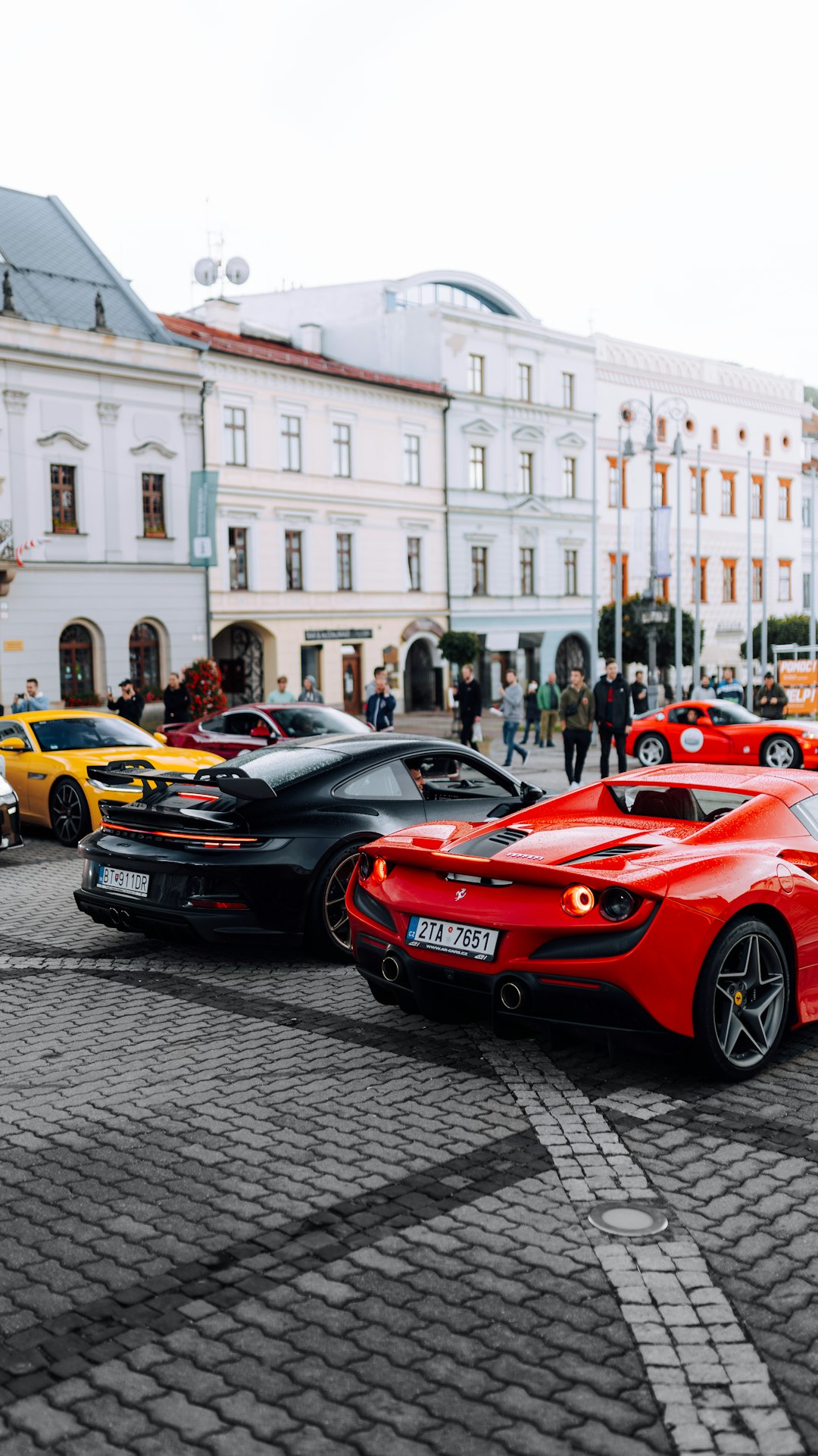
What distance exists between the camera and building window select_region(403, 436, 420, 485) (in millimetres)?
45188

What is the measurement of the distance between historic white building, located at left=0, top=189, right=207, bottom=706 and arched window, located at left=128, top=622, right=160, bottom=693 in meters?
0.04

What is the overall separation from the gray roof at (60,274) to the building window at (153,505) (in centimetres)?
377

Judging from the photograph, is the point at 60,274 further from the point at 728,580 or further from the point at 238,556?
the point at 728,580

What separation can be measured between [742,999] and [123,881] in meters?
3.78

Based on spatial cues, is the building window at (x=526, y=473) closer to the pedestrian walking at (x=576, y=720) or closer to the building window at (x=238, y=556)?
the building window at (x=238, y=556)

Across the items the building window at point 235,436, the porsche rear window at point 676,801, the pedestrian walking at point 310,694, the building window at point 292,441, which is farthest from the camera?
the building window at point 292,441

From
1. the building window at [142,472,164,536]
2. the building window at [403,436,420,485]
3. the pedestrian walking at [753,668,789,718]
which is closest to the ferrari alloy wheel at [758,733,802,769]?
the pedestrian walking at [753,668,789,718]

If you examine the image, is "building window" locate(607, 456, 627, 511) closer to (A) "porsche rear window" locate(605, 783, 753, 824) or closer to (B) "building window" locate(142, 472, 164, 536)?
(B) "building window" locate(142, 472, 164, 536)

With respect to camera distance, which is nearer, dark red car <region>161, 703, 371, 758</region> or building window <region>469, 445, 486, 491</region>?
dark red car <region>161, 703, 371, 758</region>

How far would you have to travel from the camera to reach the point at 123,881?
25.5 ft

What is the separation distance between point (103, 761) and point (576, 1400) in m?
10.7

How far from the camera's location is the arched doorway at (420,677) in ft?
151

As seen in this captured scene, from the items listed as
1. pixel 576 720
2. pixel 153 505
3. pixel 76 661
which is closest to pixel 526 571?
pixel 153 505

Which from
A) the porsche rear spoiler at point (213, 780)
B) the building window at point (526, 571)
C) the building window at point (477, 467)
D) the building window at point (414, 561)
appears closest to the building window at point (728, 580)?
the building window at point (526, 571)
